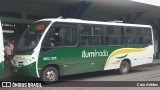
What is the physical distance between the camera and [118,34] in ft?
51.7

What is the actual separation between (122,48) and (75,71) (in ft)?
11.9

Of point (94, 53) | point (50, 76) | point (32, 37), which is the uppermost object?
point (32, 37)

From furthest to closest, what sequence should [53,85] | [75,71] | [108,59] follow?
1. [108,59]
2. [75,71]
3. [53,85]

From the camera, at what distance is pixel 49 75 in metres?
12.2

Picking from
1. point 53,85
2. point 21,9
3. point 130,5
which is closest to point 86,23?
point 53,85

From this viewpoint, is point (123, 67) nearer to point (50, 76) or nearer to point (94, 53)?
point (94, 53)

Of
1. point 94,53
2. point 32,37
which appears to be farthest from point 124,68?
point 32,37

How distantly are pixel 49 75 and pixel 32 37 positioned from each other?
160 centimetres

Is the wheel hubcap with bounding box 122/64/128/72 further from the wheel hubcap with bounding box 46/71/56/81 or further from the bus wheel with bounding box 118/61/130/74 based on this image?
the wheel hubcap with bounding box 46/71/56/81

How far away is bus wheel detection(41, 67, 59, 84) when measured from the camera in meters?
12.1

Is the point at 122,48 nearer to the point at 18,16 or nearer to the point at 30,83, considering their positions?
the point at 30,83

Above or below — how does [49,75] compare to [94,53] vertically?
below

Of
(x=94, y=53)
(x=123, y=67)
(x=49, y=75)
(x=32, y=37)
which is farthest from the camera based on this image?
(x=123, y=67)

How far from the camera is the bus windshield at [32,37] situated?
12.1 m
